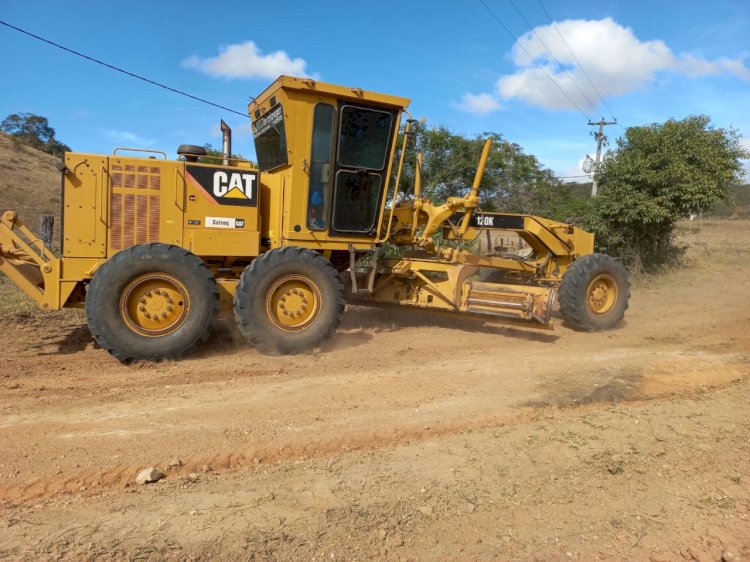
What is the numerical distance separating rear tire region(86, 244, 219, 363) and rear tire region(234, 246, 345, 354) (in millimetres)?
381

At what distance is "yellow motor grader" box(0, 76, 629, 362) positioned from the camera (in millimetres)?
5664

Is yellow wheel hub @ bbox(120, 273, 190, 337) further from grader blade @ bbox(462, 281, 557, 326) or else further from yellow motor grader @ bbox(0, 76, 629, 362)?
grader blade @ bbox(462, 281, 557, 326)

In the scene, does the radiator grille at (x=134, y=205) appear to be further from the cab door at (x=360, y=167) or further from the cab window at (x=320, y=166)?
Result: the cab door at (x=360, y=167)

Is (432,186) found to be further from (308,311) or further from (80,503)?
(80,503)

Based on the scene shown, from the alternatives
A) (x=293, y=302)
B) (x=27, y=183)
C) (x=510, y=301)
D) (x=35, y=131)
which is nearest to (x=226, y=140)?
(x=293, y=302)

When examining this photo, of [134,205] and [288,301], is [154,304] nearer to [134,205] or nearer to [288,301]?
[134,205]

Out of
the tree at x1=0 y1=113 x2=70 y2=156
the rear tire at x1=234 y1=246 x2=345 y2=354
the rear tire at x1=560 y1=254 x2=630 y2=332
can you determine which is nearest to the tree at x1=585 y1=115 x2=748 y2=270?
the rear tire at x1=560 y1=254 x2=630 y2=332

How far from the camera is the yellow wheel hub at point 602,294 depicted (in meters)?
8.45

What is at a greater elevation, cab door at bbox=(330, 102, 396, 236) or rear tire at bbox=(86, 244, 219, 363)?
cab door at bbox=(330, 102, 396, 236)

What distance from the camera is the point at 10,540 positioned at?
97.4 inches

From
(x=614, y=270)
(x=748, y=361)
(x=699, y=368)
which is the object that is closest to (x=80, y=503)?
(x=699, y=368)

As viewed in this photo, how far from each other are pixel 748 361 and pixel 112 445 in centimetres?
671

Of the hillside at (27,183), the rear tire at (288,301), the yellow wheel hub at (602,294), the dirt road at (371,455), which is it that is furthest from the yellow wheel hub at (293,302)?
the hillside at (27,183)

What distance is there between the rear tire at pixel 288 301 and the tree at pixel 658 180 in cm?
1073
